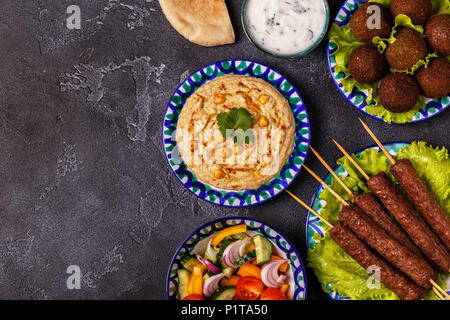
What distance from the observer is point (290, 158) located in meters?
3.64

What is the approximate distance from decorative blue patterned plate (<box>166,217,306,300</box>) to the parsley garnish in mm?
756

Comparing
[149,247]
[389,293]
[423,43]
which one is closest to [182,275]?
[149,247]

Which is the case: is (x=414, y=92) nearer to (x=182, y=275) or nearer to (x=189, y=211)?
(x=189, y=211)

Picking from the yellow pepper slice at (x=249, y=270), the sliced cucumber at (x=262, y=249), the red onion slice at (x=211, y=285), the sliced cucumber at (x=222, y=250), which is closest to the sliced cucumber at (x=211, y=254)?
the sliced cucumber at (x=222, y=250)

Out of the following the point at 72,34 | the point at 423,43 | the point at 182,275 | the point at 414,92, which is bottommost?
the point at 182,275

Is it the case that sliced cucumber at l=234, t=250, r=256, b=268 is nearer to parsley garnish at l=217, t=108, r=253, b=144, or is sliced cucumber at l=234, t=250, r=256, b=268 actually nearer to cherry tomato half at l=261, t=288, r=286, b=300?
cherry tomato half at l=261, t=288, r=286, b=300

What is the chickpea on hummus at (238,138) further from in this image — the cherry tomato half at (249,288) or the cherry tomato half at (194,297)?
the cherry tomato half at (194,297)

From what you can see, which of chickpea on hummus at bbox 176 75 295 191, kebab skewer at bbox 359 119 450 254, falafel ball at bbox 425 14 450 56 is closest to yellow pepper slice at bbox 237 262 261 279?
chickpea on hummus at bbox 176 75 295 191

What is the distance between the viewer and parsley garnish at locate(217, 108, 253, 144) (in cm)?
327

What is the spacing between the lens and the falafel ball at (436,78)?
3.24 m

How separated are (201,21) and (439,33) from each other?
80.4 inches
